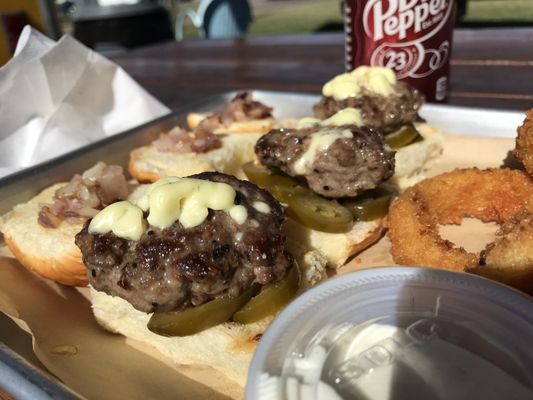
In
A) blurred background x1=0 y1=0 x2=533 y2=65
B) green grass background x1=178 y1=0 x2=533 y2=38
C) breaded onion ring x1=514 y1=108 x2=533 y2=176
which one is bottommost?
green grass background x1=178 y1=0 x2=533 y2=38

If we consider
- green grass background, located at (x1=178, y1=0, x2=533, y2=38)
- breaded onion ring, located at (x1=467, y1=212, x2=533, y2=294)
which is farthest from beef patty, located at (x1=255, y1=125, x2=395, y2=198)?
green grass background, located at (x1=178, y1=0, x2=533, y2=38)

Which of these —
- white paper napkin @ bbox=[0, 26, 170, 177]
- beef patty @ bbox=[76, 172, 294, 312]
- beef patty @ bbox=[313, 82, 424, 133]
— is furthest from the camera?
white paper napkin @ bbox=[0, 26, 170, 177]

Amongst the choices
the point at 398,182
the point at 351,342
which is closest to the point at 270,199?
the point at 351,342

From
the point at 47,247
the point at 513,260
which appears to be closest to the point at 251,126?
the point at 47,247

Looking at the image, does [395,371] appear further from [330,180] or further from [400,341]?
[330,180]

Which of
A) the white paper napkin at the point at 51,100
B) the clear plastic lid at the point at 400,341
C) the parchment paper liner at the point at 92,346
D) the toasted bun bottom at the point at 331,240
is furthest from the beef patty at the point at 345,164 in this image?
the white paper napkin at the point at 51,100

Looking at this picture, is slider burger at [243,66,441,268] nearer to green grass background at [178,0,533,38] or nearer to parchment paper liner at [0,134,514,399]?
parchment paper liner at [0,134,514,399]

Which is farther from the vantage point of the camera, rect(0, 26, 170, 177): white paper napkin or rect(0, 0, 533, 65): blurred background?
rect(0, 0, 533, 65): blurred background

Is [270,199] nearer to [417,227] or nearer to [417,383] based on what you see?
[417,227]
